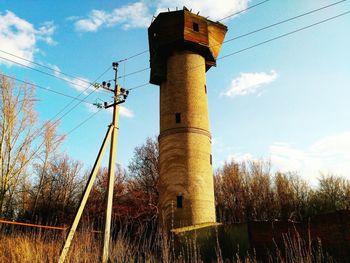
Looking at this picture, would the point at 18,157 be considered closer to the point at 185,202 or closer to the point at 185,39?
the point at 185,202

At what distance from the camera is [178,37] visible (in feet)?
55.8

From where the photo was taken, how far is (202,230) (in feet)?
43.6

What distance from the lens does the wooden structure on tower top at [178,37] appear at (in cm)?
1716

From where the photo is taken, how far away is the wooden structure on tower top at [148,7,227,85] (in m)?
17.2

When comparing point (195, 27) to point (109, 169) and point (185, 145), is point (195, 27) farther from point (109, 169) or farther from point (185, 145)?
point (109, 169)

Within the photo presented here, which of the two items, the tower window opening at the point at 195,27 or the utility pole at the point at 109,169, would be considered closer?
the utility pole at the point at 109,169

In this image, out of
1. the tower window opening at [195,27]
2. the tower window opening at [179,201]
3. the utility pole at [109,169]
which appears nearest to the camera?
the utility pole at [109,169]

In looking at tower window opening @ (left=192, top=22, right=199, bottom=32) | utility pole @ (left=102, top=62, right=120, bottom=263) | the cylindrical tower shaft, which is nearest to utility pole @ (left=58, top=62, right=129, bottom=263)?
utility pole @ (left=102, top=62, right=120, bottom=263)

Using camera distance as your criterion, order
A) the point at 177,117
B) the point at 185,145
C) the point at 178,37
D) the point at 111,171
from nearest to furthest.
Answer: the point at 111,171, the point at 185,145, the point at 177,117, the point at 178,37

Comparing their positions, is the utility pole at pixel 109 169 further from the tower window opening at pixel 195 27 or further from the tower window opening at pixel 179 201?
the tower window opening at pixel 195 27

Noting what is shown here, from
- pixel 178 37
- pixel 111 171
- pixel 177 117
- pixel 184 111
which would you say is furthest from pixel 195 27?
pixel 111 171

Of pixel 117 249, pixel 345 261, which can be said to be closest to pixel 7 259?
pixel 117 249

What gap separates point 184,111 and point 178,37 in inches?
171

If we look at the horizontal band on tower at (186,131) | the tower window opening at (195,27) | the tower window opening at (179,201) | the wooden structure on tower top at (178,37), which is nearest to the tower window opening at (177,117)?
the horizontal band on tower at (186,131)
